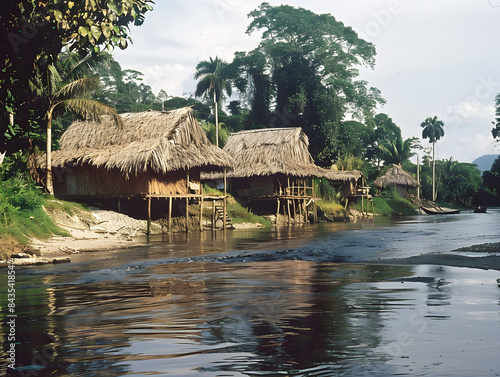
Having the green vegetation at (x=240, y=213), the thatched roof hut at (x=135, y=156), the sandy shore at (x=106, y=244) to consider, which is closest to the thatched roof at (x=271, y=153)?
the green vegetation at (x=240, y=213)

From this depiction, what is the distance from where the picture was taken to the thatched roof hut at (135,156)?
81.0 feet

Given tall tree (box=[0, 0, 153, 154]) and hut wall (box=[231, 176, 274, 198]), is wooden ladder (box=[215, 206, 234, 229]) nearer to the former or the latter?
hut wall (box=[231, 176, 274, 198])

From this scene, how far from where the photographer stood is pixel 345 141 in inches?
1793

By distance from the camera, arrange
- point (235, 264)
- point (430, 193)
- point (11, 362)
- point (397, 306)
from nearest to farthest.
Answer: point (11, 362) → point (397, 306) → point (235, 264) → point (430, 193)

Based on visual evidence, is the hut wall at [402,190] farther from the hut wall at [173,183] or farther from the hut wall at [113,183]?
the hut wall at [113,183]

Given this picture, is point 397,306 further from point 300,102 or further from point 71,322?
point 300,102

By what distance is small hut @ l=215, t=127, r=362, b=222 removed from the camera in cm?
3472

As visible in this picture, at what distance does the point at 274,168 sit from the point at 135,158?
1160cm

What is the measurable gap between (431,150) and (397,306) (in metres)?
64.2

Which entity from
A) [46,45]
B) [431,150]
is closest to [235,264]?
[46,45]

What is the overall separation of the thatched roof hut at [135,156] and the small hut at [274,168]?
21.2ft

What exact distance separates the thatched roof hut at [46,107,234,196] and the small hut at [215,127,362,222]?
645 cm

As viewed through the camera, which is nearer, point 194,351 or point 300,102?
point 194,351

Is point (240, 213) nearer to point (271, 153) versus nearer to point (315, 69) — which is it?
point (271, 153)
